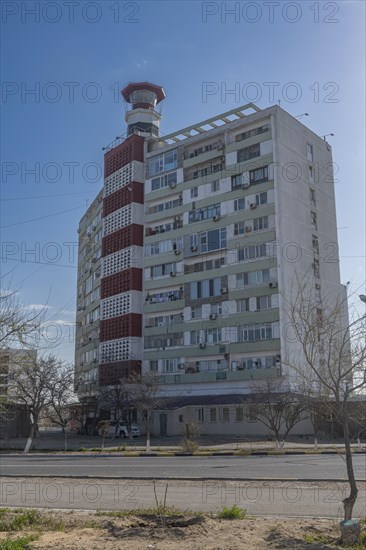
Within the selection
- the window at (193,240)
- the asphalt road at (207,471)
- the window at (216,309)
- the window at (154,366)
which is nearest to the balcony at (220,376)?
the window at (154,366)

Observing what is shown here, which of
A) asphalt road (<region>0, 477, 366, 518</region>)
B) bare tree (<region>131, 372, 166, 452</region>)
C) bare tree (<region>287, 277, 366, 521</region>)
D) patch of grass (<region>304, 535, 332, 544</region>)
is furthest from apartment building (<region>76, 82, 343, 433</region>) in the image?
patch of grass (<region>304, 535, 332, 544</region>)

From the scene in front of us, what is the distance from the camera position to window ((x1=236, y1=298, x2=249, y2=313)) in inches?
1937

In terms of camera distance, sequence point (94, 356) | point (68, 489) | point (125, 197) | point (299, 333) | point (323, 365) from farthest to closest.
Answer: point (94, 356), point (125, 197), point (68, 489), point (299, 333), point (323, 365)

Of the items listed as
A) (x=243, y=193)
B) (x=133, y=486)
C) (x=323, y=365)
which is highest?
(x=243, y=193)

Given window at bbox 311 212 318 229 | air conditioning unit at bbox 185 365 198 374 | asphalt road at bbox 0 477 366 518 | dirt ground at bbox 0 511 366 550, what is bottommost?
asphalt road at bbox 0 477 366 518

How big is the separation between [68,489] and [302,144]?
45018mm

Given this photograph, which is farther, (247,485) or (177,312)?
(177,312)

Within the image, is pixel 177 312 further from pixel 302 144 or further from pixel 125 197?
pixel 302 144

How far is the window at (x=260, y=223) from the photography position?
1935 inches

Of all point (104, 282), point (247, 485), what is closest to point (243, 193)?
point (104, 282)

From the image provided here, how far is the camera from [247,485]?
14.8 meters

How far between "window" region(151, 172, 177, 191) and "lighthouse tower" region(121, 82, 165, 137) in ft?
25.8

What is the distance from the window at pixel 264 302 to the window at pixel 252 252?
363cm

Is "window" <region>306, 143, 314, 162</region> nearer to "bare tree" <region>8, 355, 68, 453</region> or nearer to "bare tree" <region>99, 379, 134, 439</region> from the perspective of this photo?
"bare tree" <region>99, 379, 134, 439</region>
